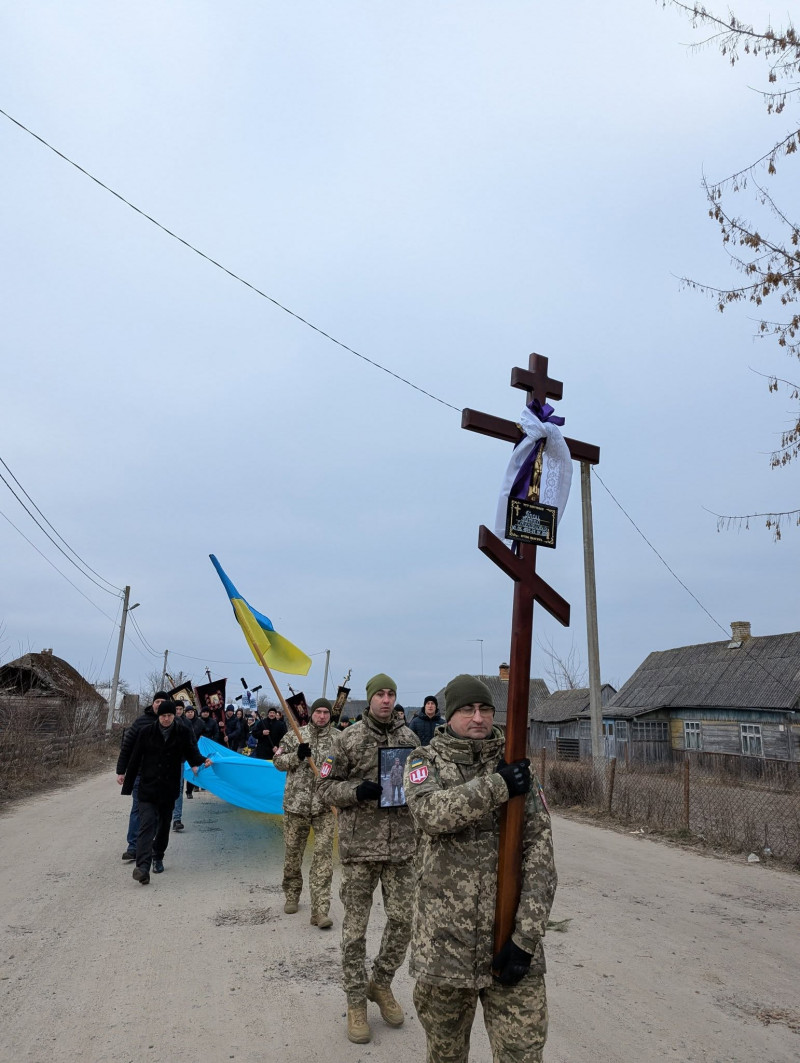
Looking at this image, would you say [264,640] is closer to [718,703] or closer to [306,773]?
[306,773]

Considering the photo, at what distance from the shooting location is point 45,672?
98.5 feet

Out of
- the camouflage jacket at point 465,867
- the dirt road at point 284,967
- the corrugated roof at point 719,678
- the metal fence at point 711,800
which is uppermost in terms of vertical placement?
the corrugated roof at point 719,678

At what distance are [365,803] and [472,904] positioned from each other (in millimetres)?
1917

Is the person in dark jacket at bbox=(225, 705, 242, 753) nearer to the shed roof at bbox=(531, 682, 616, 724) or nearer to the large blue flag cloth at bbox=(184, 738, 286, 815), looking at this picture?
the large blue flag cloth at bbox=(184, 738, 286, 815)

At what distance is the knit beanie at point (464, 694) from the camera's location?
10.0 ft

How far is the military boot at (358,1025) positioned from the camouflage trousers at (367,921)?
0.04 metres

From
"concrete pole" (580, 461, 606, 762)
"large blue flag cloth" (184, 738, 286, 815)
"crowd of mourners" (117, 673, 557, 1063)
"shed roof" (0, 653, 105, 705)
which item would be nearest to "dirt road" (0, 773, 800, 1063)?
"crowd of mourners" (117, 673, 557, 1063)

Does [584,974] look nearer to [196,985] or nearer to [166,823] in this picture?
[196,985]

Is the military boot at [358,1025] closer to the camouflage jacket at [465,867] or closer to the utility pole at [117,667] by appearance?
the camouflage jacket at [465,867]

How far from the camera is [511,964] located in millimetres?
2713

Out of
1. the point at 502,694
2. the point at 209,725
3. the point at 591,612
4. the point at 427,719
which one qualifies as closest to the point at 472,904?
the point at 427,719

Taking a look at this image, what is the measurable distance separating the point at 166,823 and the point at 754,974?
572cm

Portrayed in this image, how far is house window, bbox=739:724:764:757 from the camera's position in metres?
27.7

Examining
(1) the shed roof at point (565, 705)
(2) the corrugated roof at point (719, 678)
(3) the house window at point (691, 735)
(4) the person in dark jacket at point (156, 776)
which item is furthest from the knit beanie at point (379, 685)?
(1) the shed roof at point (565, 705)
